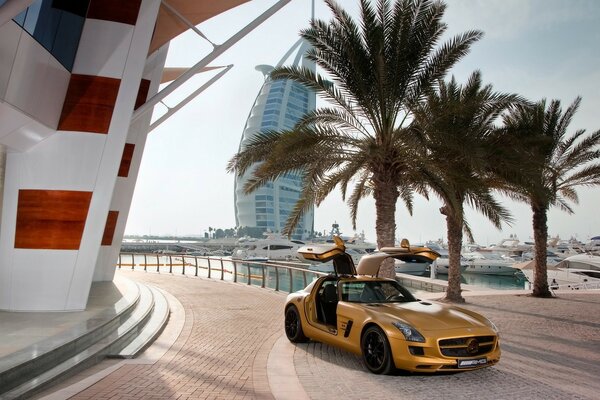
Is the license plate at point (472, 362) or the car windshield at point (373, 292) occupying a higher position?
the car windshield at point (373, 292)

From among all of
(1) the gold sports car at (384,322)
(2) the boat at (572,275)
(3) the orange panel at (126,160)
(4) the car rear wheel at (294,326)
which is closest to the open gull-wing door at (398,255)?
(1) the gold sports car at (384,322)

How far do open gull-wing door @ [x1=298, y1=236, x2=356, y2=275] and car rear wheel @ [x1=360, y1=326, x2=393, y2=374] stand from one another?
5.71 ft

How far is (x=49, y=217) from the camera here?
9.38 metres

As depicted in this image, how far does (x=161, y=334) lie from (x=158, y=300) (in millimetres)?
3908

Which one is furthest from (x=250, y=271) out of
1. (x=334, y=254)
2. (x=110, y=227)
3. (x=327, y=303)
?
(x=334, y=254)

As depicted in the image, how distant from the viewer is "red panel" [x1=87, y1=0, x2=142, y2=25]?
385 inches

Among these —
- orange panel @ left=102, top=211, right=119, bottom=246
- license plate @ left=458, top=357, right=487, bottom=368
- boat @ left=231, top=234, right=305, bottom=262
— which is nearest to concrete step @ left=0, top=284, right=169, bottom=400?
license plate @ left=458, top=357, right=487, bottom=368

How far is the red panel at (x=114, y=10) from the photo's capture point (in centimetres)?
979

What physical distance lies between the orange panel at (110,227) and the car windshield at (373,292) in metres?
11.7

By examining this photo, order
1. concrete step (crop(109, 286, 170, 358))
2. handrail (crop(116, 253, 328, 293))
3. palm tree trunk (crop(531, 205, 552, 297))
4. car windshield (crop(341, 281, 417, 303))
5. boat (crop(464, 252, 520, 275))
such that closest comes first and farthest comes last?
concrete step (crop(109, 286, 170, 358)) → car windshield (crop(341, 281, 417, 303)) → handrail (crop(116, 253, 328, 293)) → palm tree trunk (crop(531, 205, 552, 297)) → boat (crop(464, 252, 520, 275))

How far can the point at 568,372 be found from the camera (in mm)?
6852

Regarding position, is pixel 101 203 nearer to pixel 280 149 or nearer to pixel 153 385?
pixel 280 149

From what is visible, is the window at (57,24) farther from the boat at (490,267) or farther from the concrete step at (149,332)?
the boat at (490,267)

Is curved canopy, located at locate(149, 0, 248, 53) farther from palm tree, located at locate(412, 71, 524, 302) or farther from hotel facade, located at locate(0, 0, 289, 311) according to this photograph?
palm tree, located at locate(412, 71, 524, 302)
